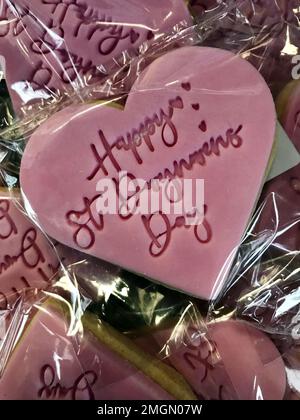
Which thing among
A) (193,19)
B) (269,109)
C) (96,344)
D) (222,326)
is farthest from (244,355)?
(193,19)

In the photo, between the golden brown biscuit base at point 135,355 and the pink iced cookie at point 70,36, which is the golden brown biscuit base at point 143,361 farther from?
the pink iced cookie at point 70,36

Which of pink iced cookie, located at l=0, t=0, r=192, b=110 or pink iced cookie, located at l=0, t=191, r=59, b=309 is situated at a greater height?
pink iced cookie, located at l=0, t=0, r=192, b=110

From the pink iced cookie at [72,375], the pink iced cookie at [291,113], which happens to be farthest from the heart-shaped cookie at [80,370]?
the pink iced cookie at [291,113]

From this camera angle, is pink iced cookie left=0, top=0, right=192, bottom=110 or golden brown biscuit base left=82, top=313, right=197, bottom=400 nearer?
golden brown biscuit base left=82, top=313, right=197, bottom=400

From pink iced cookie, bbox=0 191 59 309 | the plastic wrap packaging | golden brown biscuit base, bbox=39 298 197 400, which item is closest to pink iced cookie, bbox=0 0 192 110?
the plastic wrap packaging

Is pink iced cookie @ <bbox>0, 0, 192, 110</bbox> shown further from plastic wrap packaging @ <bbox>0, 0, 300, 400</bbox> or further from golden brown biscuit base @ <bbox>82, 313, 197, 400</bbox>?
golden brown biscuit base @ <bbox>82, 313, 197, 400</bbox>

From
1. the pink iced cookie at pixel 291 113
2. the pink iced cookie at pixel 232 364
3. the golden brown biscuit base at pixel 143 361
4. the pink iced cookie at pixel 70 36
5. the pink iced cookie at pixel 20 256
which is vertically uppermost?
the pink iced cookie at pixel 70 36

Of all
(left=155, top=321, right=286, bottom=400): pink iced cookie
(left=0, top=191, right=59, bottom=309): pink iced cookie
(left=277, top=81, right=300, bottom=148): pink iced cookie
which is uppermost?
(left=0, top=191, right=59, bottom=309): pink iced cookie
